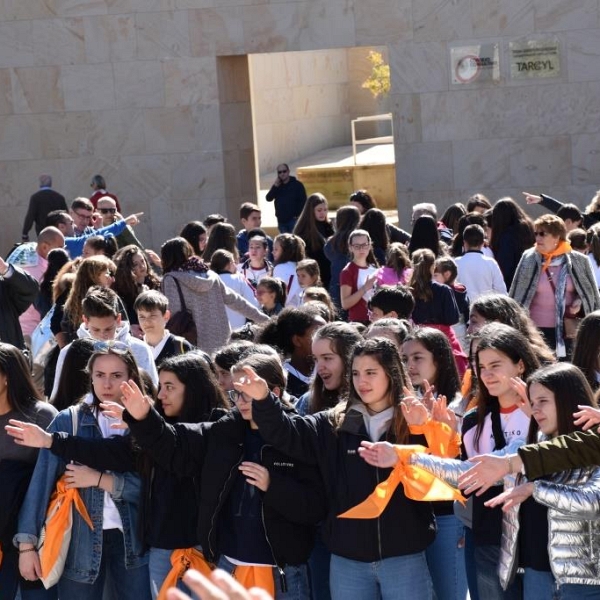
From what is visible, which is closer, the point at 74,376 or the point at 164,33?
the point at 74,376

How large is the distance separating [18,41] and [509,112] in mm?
7296

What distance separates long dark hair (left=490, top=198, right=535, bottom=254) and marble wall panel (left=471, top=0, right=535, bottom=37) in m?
6.08

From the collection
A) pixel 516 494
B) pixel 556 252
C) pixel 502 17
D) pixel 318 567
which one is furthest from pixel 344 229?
pixel 516 494

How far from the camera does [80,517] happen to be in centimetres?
589

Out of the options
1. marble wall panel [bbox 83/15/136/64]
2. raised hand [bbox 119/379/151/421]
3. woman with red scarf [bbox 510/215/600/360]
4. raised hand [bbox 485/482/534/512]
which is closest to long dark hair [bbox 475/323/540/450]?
raised hand [bbox 485/482/534/512]

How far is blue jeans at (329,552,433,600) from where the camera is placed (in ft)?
17.4

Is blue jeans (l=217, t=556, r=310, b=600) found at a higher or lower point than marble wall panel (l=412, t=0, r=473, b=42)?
lower

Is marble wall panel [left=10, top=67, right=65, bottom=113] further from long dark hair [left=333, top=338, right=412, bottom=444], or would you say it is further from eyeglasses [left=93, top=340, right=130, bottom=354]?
long dark hair [left=333, top=338, right=412, bottom=444]

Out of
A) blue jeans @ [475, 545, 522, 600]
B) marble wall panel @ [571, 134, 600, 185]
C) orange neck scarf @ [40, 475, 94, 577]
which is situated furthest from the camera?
marble wall panel @ [571, 134, 600, 185]

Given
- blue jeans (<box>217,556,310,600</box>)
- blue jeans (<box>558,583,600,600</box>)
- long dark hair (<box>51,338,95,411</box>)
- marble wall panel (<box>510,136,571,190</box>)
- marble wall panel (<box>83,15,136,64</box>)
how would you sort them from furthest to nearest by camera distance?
marble wall panel (<box>83,15,136,64</box>), marble wall panel (<box>510,136,571,190</box>), long dark hair (<box>51,338,95,411</box>), blue jeans (<box>217,556,310,600</box>), blue jeans (<box>558,583,600,600</box>)

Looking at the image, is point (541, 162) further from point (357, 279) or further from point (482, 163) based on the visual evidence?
point (357, 279)

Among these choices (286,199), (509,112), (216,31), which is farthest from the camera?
(216,31)

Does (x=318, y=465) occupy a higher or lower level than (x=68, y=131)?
lower

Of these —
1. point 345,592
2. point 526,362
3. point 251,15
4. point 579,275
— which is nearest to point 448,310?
point 579,275
